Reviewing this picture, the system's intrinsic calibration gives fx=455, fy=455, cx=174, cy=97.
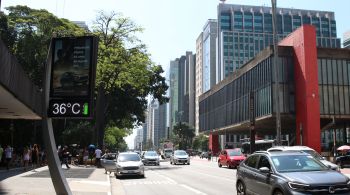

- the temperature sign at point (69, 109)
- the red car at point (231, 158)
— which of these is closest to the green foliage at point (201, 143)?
the red car at point (231, 158)

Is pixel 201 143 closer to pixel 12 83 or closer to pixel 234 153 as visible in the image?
pixel 234 153

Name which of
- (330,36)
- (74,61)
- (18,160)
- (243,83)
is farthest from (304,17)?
(74,61)

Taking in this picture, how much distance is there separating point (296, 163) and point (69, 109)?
20.4 ft

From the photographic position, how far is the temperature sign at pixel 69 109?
→ 12453 millimetres

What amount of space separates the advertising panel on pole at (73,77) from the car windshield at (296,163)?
5151mm

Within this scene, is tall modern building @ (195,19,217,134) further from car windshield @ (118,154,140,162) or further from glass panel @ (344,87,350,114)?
car windshield @ (118,154,140,162)

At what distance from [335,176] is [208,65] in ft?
529

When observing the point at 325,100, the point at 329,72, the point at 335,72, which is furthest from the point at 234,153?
the point at 335,72

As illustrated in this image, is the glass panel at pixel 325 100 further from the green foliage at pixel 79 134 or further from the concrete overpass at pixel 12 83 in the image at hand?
the concrete overpass at pixel 12 83

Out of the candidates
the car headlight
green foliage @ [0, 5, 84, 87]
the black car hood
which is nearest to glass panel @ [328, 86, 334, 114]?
green foliage @ [0, 5, 84, 87]

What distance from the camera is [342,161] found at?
3906 cm

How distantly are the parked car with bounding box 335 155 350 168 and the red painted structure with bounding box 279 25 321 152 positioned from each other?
10014 millimetres

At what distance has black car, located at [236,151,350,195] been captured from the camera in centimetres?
977

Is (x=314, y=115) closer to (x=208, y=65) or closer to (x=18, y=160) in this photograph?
(x=18, y=160)
